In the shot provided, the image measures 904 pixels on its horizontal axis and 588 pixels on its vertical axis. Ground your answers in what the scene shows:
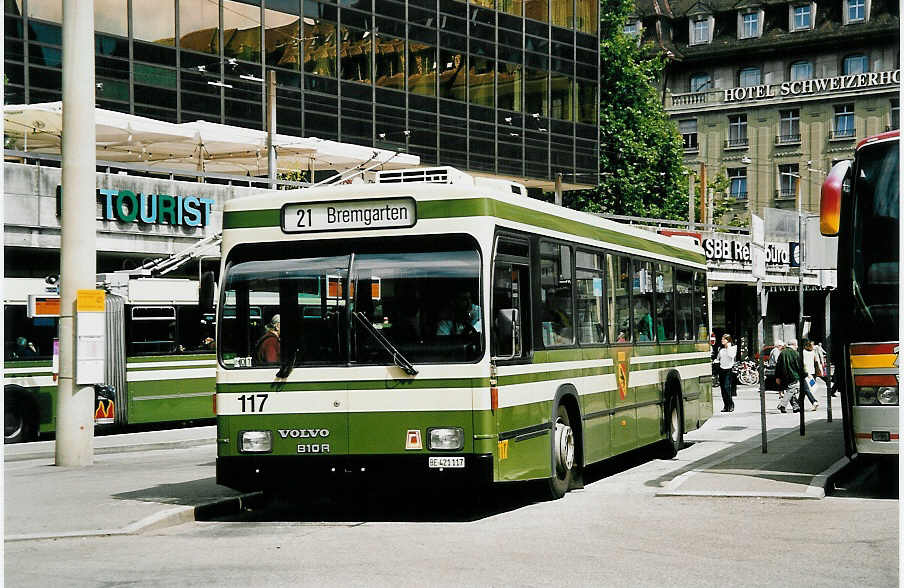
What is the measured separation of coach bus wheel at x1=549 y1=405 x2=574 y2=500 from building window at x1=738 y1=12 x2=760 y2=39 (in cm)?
7208

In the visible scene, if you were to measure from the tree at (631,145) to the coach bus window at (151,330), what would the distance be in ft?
121

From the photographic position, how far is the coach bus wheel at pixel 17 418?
23.0 meters

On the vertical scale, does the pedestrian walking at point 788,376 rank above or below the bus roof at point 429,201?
below

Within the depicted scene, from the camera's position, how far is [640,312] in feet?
54.5

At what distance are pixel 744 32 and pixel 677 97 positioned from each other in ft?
18.1

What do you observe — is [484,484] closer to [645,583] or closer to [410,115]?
[645,583]

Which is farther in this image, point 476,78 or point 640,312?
point 476,78

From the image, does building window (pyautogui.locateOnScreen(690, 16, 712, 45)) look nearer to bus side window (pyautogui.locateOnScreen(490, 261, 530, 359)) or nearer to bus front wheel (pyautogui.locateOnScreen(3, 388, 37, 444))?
bus front wheel (pyautogui.locateOnScreen(3, 388, 37, 444))

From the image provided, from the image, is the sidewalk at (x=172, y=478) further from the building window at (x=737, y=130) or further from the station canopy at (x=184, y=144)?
the building window at (x=737, y=130)

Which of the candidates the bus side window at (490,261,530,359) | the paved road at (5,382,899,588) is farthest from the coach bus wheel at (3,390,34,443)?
the bus side window at (490,261,530,359)

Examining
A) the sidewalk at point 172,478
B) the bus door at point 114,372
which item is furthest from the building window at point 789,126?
the bus door at point 114,372

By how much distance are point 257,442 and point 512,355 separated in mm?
2310

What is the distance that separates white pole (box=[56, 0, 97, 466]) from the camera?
54.8ft

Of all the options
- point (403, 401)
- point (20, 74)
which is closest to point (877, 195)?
point (403, 401)
